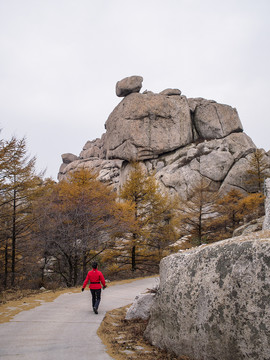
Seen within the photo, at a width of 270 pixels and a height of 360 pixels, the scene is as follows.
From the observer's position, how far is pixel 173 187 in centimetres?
3688

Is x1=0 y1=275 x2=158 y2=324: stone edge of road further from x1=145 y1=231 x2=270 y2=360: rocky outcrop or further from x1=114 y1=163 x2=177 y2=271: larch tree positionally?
x1=114 y1=163 x2=177 y2=271: larch tree

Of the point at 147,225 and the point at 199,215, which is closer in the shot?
the point at 147,225

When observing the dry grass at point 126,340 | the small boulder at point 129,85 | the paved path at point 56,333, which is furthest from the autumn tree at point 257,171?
the dry grass at point 126,340

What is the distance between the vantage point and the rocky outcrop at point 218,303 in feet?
12.0

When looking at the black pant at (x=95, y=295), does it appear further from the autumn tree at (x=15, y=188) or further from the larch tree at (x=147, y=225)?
the larch tree at (x=147, y=225)

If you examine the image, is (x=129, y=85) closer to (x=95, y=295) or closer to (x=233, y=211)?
(x=233, y=211)

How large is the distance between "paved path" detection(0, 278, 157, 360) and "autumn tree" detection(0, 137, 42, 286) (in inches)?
285

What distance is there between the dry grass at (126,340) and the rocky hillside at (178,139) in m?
29.7

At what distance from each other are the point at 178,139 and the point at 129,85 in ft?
36.8

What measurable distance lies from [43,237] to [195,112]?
120 feet

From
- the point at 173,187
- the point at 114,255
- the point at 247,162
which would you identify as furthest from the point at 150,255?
the point at 247,162

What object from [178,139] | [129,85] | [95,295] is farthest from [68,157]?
[95,295]

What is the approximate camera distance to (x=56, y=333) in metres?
5.91

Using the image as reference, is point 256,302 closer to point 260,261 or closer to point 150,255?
point 260,261
